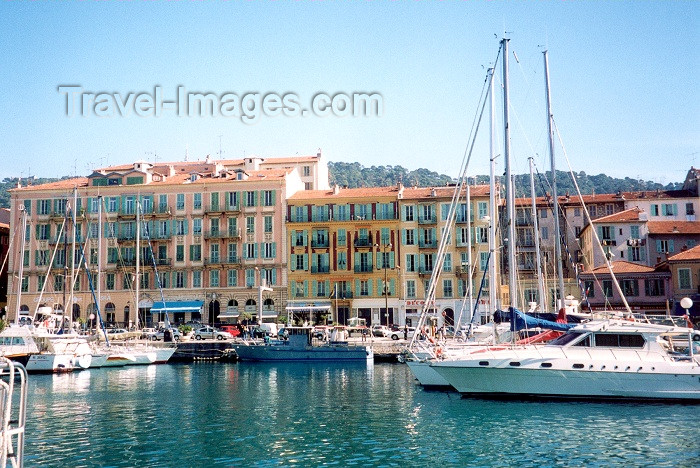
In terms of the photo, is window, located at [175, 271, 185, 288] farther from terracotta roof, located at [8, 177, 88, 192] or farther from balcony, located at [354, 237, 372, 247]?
balcony, located at [354, 237, 372, 247]

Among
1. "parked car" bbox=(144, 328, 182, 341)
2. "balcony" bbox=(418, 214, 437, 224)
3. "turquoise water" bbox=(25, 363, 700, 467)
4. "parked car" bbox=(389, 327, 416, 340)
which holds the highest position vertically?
"balcony" bbox=(418, 214, 437, 224)

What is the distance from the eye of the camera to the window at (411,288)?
69.0 metres

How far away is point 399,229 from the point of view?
70188 millimetres

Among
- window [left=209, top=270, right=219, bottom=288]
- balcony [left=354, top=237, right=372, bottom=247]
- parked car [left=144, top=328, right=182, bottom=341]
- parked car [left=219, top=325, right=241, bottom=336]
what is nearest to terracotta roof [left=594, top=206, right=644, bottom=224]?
balcony [left=354, top=237, right=372, bottom=247]

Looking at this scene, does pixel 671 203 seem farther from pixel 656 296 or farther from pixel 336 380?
pixel 336 380

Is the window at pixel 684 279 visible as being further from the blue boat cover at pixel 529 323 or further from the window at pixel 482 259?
the blue boat cover at pixel 529 323

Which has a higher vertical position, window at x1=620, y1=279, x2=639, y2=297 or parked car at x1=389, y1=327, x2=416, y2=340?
window at x1=620, y1=279, x2=639, y2=297

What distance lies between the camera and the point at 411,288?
69062 mm

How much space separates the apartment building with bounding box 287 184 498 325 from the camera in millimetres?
68812

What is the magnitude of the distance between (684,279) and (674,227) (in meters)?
10.1

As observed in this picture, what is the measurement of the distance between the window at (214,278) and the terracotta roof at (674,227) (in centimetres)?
3926

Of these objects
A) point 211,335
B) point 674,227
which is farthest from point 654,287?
point 211,335

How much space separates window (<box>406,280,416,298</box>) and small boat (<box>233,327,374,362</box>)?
16.8 m

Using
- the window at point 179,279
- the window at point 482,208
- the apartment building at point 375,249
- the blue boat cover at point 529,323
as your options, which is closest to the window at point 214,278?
the window at point 179,279
